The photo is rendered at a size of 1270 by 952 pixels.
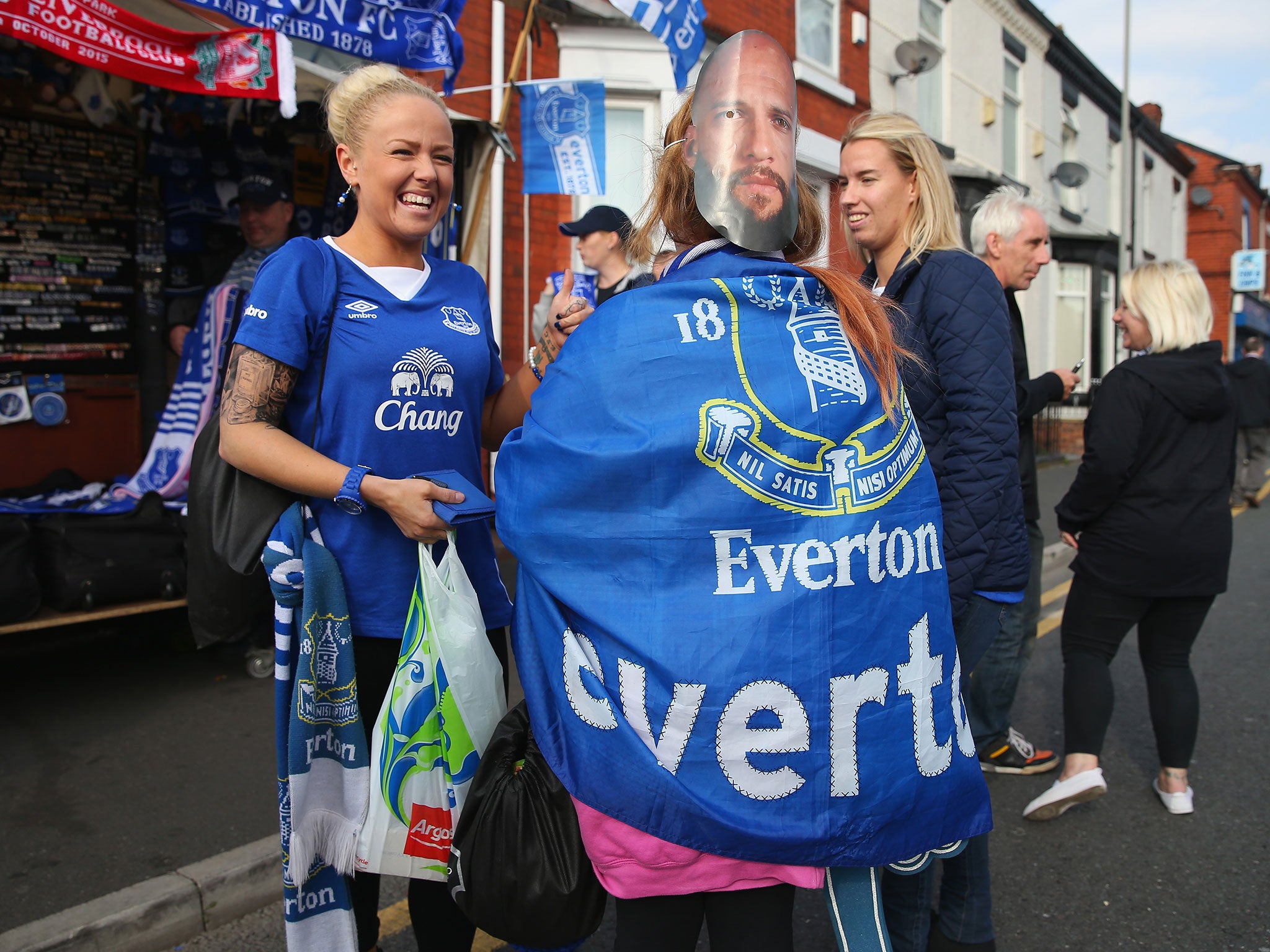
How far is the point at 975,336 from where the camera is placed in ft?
Result: 6.87

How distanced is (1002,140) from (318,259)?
16295mm

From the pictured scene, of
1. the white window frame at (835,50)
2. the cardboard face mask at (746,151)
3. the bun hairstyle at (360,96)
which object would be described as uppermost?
the white window frame at (835,50)

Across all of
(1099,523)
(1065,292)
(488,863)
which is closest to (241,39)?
(488,863)

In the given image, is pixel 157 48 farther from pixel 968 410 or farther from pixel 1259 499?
pixel 1259 499

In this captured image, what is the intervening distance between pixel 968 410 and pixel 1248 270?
34.1 m

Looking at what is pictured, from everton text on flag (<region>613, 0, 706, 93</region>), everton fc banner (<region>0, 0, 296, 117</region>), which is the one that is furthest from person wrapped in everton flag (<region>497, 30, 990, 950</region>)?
everton text on flag (<region>613, 0, 706, 93</region>)

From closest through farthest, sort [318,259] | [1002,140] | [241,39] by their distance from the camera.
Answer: [318,259] < [241,39] < [1002,140]

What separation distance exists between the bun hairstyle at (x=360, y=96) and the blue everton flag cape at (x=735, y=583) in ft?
2.83

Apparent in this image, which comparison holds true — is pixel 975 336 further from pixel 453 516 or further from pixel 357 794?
pixel 357 794

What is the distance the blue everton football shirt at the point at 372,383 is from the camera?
5.98ft

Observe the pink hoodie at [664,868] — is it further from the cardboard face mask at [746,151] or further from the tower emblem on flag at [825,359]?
the cardboard face mask at [746,151]

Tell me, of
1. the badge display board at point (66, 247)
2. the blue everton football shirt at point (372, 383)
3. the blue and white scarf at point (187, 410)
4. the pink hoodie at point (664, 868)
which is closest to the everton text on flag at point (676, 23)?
the blue and white scarf at point (187, 410)

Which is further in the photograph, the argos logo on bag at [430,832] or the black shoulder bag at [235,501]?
the black shoulder bag at [235,501]

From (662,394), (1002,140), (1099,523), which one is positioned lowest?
(1099,523)
